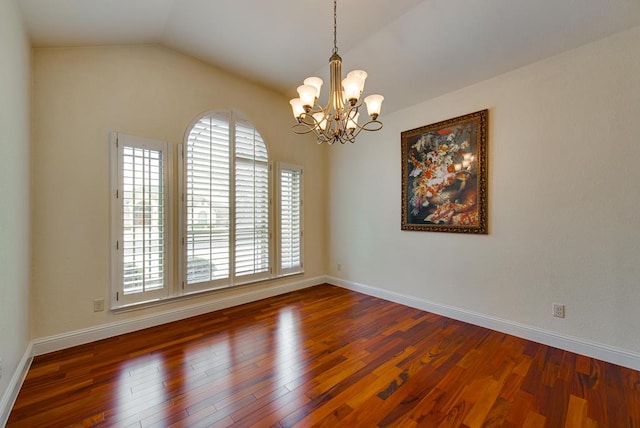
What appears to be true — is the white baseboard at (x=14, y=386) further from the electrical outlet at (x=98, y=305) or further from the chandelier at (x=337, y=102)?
the chandelier at (x=337, y=102)

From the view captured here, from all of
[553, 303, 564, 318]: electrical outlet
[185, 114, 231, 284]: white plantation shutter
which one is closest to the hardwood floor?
[553, 303, 564, 318]: electrical outlet

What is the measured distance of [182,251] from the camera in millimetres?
3234

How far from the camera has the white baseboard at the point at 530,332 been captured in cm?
229

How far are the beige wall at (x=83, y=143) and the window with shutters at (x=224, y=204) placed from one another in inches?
13.2

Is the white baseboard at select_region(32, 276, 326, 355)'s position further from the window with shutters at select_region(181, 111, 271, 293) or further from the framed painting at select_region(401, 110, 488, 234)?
the framed painting at select_region(401, 110, 488, 234)

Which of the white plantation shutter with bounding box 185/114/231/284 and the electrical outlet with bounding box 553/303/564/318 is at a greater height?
the white plantation shutter with bounding box 185/114/231/284

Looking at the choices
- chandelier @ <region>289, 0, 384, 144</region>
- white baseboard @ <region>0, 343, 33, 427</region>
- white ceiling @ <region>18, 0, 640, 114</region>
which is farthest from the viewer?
white ceiling @ <region>18, 0, 640, 114</region>

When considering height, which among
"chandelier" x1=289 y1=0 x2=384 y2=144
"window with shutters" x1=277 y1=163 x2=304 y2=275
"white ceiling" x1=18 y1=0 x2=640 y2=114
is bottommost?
"window with shutters" x1=277 y1=163 x2=304 y2=275

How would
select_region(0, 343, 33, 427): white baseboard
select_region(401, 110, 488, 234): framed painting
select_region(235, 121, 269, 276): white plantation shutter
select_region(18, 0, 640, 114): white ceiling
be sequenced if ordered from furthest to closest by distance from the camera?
select_region(235, 121, 269, 276): white plantation shutter < select_region(401, 110, 488, 234): framed painting < select_region(18, 0, 640, 114): white ceiling < select_region(0, 343, 33, 427): white baseboard

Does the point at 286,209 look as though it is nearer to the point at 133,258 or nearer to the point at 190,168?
the point at 190,168

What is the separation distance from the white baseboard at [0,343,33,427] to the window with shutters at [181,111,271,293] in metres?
1.35

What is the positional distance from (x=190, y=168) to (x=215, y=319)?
1.87 metres

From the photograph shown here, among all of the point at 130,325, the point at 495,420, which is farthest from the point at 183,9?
the point at 495,420

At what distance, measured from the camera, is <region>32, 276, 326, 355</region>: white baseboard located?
2.52m
